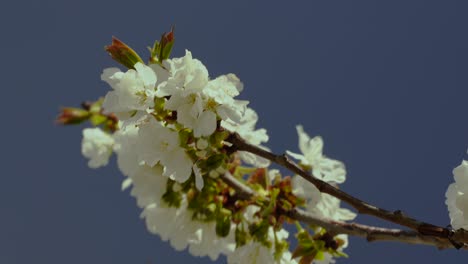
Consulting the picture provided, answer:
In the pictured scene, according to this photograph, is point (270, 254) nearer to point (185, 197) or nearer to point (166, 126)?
point (185, 197)

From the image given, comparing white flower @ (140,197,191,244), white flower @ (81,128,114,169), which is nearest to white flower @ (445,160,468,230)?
white flower @ (140,197,191,244)

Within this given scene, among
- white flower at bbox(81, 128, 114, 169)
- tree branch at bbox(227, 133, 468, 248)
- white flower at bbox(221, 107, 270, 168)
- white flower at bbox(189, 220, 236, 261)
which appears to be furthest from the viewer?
white flower at bbox(81, 128, 114, 169)

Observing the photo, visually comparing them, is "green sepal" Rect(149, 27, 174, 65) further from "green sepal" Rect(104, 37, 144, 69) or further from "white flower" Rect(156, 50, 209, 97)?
"white flower" Rect(156, 50, 209, 97)

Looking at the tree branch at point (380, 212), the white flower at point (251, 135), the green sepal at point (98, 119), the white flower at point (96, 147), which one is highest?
the green sepal at point (98, 119)

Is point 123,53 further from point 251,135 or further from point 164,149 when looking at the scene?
point 251,135

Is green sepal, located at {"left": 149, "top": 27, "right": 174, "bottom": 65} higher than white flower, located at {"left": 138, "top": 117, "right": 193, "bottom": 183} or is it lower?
higher

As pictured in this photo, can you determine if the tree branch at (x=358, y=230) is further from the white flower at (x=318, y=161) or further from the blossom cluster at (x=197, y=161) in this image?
the white flower at (x=318, y=161)

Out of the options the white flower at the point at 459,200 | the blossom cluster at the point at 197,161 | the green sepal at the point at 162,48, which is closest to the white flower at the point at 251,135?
the blossom cluster at the point at 197,161

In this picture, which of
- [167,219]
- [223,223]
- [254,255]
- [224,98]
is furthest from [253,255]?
[224,98]
